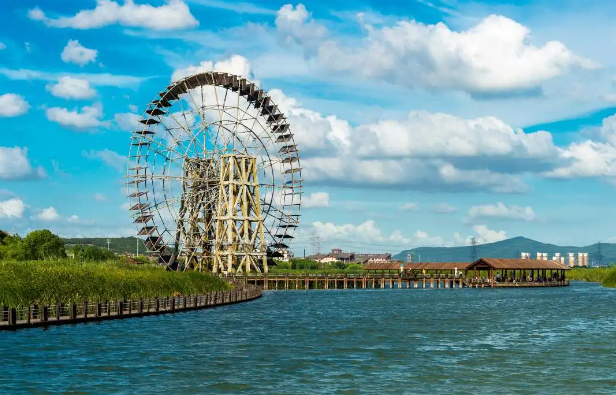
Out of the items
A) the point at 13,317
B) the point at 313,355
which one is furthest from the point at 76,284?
the point at 313,355

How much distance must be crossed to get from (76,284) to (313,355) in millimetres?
22501

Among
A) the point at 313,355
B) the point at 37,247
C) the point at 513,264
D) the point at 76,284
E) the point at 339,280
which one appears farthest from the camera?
the point at 37,247

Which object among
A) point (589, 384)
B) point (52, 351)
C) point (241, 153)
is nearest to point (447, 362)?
point (589, 384)

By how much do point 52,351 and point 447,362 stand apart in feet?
59.3

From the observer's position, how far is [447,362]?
127 ft

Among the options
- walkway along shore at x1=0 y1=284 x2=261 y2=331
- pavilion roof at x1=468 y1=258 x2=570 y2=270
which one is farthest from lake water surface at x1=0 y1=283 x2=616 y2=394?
pavilion roof at x1=468 y1=258 x2=570 y2=270

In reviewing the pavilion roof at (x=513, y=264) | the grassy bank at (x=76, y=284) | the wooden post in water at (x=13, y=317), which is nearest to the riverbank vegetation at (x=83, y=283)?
the grassy bank at (x=76, y=284)

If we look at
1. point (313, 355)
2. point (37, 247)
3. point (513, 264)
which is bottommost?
point (313, 355)

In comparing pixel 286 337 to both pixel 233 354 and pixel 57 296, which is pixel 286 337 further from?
pixel 57 296

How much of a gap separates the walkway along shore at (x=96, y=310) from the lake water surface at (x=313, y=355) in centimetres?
117

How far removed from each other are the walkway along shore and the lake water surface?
46.2 inches

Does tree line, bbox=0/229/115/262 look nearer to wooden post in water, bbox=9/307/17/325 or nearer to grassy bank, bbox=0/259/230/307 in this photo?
grassy bank, bbox=0/259/230/307

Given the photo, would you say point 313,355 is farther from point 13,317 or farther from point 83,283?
point 83,283

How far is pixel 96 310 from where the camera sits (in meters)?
53.3
